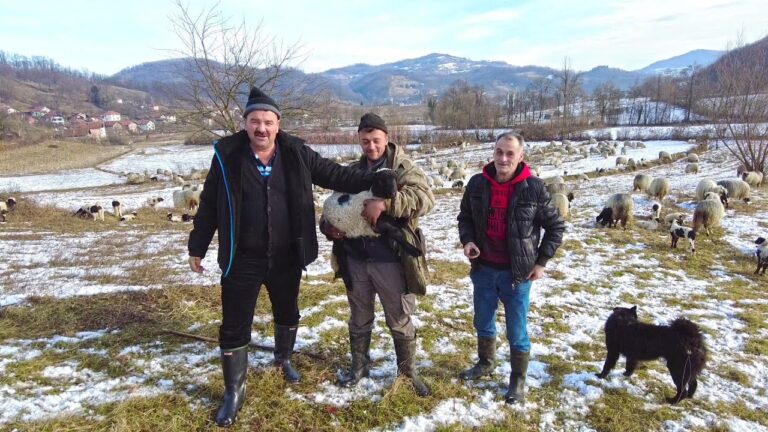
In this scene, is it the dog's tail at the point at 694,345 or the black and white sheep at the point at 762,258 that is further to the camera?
the black and white sheep at the point at 762,258

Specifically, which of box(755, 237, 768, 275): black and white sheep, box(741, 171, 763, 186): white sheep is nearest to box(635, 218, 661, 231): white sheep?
box(755, 237, 768, 275): black and white sheep

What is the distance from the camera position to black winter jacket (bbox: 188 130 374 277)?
287 cm

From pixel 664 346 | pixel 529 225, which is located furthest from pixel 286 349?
pixel 664 346

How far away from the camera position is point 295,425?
3045mm

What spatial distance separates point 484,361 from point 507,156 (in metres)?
1.93

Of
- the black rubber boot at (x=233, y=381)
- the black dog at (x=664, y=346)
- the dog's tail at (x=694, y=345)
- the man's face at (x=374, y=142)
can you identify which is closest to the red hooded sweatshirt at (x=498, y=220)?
the man's face at (x=374, y=142)

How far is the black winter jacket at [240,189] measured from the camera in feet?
9.42

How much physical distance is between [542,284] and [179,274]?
20.0 feet

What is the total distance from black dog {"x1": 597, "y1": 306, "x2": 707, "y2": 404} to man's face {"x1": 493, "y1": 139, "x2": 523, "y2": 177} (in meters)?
1.93

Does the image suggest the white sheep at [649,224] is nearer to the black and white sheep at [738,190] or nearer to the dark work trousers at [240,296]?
the black and white sheep at [738,190]

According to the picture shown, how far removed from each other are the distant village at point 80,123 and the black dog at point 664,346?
254 ft

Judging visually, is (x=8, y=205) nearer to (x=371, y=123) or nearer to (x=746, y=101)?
(x=371, y=123)

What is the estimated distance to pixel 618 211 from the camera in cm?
1180

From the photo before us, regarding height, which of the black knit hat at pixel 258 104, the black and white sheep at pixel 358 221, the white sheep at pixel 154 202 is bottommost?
the white sheep at pixel 154 202
